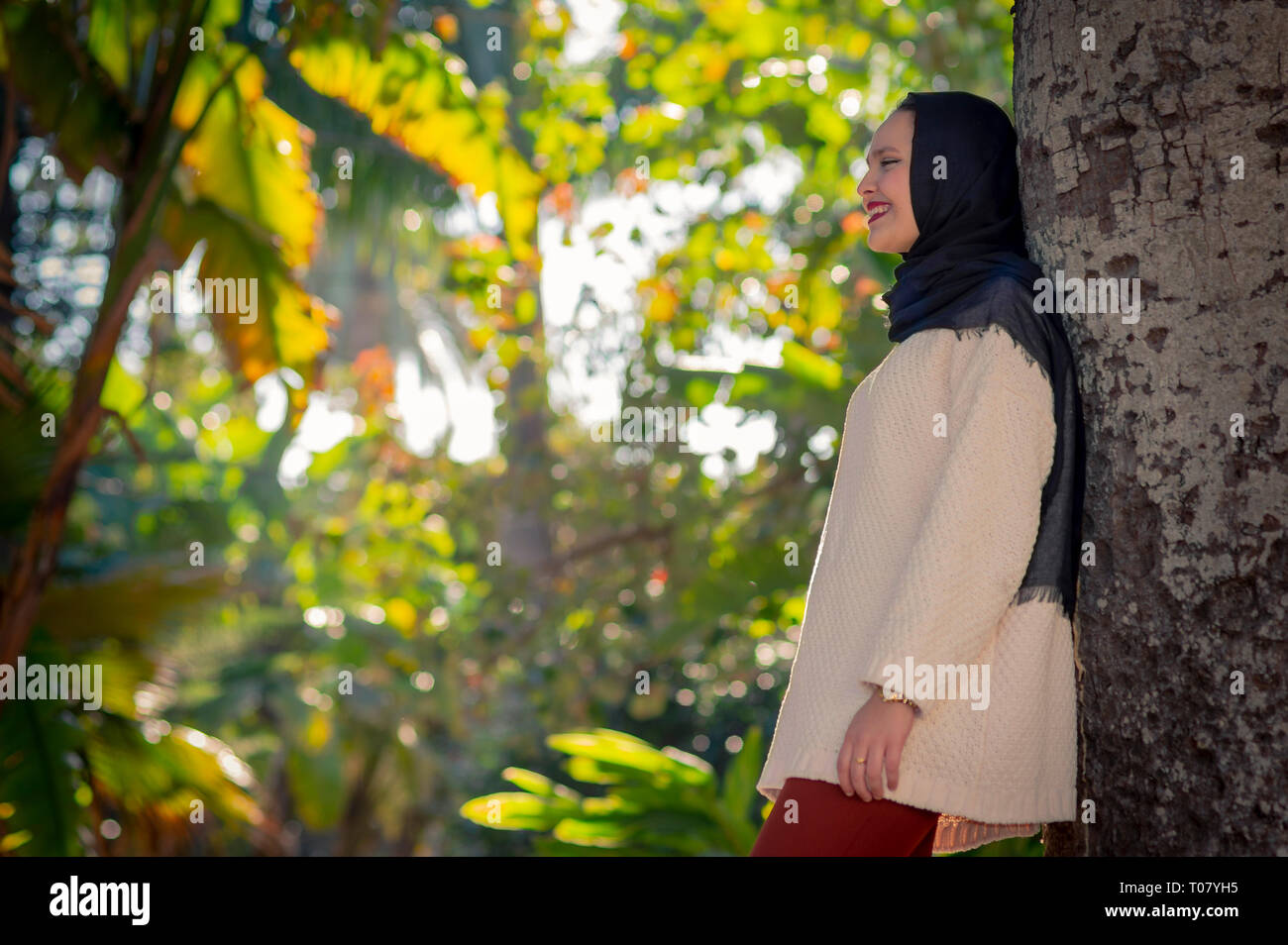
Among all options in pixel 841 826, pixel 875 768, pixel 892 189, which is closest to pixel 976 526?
pixel 875 768

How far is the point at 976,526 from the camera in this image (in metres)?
1.73

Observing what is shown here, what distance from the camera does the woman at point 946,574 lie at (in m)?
1.71

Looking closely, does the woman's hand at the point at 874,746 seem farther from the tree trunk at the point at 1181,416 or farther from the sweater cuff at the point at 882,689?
the tree trunk at the point at 1181,416

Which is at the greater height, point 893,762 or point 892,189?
point 892,189

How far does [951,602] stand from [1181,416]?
453 millimetres

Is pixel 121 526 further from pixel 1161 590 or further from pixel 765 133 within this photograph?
pixel 1161 590

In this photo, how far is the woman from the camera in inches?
67.4

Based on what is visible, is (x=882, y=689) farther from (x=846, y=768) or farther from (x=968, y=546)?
(x=968, y=546)

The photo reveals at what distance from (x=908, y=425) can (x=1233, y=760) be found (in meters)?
0.70

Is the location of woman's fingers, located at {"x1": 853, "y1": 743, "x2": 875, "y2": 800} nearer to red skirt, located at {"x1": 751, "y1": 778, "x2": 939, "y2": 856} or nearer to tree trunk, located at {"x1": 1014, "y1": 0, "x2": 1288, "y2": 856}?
red skirt, located at {"x1": 751, "y1": 778, "x2": 939, "y2": 856}

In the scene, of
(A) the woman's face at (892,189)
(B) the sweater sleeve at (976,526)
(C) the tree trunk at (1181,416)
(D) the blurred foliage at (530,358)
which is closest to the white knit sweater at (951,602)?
(B) the sweater sleeve at (976,526)

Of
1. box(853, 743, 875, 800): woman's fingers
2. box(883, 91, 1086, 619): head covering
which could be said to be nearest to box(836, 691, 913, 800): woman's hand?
box(853, 743, 875, 800): woman's fingers

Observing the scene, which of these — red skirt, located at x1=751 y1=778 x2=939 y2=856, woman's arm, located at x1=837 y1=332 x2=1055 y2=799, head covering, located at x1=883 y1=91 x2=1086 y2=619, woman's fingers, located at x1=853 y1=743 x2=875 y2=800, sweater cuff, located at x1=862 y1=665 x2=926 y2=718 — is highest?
head covering, located at x1=883 y1=91 x2=1086 y2=619
